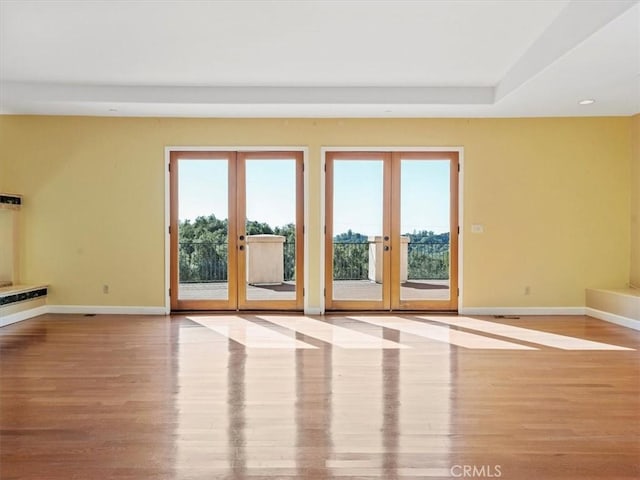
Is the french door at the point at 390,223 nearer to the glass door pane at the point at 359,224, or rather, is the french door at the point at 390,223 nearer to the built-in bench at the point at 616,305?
the glass door pane at the point at 359,224

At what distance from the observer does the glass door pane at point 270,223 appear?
21.4ft

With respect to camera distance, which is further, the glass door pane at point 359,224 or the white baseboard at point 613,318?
the glass door pane at point 359,224

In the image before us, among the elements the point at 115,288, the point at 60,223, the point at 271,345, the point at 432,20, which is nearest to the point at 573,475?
the point at 271,345

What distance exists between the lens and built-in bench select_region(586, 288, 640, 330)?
18.1ft

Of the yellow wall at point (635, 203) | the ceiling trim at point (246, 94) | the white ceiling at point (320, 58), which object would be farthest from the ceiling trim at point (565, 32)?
the yellow wall at point (635, 203)

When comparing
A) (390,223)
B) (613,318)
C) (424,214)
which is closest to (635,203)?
(613,318)

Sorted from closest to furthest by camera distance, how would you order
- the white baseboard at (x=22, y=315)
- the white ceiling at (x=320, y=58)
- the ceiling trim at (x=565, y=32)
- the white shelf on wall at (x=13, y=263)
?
the ceiling trim at (x=565, y=32), the white ceiling at (x=320, y=58), the white baseboard at (x=22, y=315), the white shelf on wall at (x=13, y=263)

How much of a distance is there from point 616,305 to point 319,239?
3.96 metres

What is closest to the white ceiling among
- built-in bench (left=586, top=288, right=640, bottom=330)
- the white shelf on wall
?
the white shelf on wall

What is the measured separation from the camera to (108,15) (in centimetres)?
381

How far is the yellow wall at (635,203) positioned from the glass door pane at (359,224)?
135 inches

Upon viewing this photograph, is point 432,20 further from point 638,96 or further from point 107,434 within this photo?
point 107,434

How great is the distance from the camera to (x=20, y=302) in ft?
19.3

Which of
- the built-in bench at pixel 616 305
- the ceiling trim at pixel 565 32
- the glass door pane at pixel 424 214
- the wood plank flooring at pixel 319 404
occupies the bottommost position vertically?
the wood plank flooring at pixel 319 404
